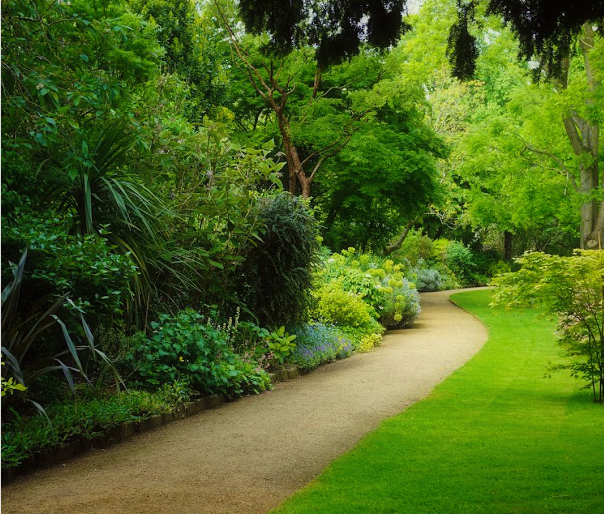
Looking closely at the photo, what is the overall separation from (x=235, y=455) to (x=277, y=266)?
15.7 ft

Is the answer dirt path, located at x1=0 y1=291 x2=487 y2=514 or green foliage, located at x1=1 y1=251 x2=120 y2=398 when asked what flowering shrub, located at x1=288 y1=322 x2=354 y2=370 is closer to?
dirt path, located at x1=0 y1=291 x2=487 y2=514

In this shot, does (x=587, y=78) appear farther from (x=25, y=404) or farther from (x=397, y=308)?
(x=25, y=404)

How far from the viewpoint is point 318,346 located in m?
10.8

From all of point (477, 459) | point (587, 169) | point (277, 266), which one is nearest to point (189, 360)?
point (277, 266)

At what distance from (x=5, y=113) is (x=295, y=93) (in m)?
14.6

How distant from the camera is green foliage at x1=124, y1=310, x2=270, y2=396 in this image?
7141 millimetres

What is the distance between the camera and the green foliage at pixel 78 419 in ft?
16.1

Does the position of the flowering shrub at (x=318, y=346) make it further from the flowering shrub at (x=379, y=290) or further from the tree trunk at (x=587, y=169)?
the tree trunk at (x=587, y=169)

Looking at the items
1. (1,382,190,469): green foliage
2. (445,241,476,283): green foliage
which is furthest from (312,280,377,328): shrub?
(445,241,476,283): green foliage

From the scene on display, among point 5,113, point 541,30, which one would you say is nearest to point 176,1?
point 5,113

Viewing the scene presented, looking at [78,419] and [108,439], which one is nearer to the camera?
[78,419]

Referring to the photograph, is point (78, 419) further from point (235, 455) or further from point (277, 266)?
point (277, 266)

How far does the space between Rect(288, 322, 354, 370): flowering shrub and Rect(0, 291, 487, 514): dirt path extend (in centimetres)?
38

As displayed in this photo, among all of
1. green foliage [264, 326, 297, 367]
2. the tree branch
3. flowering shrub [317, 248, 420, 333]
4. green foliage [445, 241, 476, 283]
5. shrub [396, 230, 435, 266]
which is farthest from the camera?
green foliage [445, 241, 476, 283]
